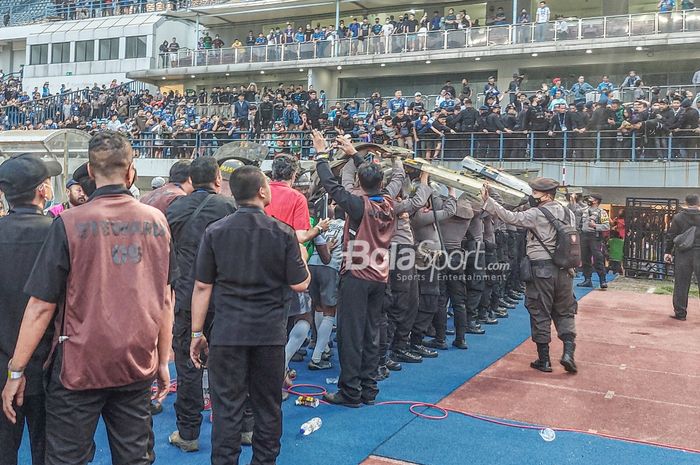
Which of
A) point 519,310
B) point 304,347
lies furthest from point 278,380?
point 519,310

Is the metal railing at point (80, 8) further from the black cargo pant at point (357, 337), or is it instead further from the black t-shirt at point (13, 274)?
the black t-shirt at point (13, 274)

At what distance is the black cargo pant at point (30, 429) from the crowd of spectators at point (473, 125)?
1227 centimetres

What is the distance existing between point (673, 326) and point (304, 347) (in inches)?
222

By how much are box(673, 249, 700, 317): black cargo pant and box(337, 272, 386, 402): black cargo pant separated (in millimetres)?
6259

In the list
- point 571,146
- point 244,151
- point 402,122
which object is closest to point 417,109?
point 402,122

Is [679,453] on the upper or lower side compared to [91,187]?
lower

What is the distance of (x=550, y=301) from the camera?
6445 mm

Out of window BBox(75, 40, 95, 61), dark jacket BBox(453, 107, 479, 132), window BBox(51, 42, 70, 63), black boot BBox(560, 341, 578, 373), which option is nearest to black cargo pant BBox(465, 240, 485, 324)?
black boot BBox(560, 341, 578, 373)

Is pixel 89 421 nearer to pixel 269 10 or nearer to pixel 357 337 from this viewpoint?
pixel 357 337

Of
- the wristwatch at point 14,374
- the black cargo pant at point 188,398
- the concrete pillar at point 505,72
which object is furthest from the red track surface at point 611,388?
the concrete pillar at point 505,72

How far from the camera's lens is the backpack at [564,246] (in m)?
6.33

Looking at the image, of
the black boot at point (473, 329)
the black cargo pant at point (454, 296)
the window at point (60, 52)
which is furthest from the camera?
the window at point (60, 52)

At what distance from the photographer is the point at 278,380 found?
11.8ft

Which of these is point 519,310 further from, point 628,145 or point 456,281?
point 628,145
